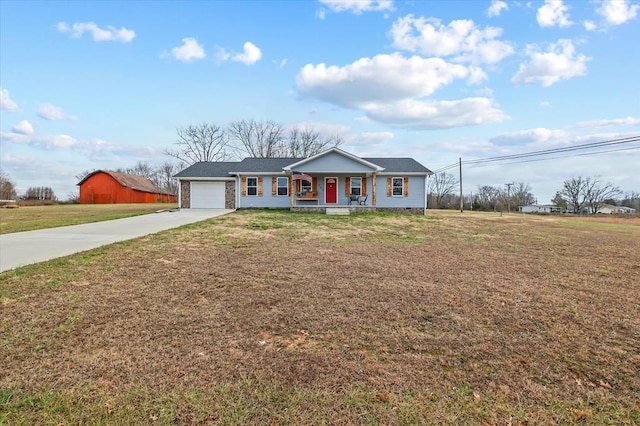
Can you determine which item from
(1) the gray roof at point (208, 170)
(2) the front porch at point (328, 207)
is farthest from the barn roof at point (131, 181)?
(2) the front porch at point (328, 207)

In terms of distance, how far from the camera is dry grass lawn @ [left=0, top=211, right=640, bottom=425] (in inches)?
94.7

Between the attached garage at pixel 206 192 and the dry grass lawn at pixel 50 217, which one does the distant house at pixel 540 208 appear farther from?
the dry grass lawn at pixel 50 217

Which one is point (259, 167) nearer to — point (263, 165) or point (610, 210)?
point (263, 165)

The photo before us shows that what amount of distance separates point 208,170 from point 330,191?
8903 mm

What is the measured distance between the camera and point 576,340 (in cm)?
357

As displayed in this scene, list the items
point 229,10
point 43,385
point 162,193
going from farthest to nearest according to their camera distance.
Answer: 1. point 162,193
2. point 229,10
3. point 43,385

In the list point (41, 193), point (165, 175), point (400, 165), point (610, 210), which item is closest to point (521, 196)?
point (610, 210)

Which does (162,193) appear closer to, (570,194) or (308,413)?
(308,413)

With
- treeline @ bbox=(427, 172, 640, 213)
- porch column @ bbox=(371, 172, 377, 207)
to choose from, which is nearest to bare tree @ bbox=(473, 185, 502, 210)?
treeline @ bbox=(427, 172, 640, 213)

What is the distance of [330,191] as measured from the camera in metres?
21.9

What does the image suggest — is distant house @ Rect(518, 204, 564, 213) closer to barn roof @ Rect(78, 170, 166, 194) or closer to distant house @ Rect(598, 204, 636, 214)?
distant house @ Rect(598, 204, 636, 214)

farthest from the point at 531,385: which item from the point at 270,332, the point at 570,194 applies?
the point at 570,194

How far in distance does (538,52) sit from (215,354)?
18891mm

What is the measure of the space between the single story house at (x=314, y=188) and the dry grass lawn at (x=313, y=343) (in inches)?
572
